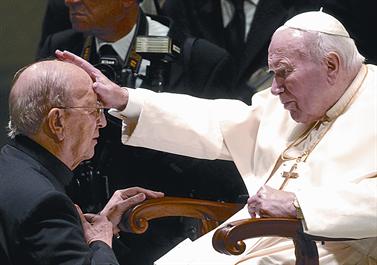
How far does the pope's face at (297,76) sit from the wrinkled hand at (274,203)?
36cm

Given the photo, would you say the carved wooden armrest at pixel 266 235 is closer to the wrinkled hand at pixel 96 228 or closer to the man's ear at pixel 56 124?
the wrinkled hand at pixel 96 228

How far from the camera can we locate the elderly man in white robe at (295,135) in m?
3.40

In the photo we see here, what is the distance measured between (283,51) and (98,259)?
0.96 m

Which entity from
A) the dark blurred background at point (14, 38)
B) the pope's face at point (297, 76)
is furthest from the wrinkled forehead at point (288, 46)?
the dark blurred background at point (14, 38)

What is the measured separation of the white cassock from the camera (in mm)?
3383

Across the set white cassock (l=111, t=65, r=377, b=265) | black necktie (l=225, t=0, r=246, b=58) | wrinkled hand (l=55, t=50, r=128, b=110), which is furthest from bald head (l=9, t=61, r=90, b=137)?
black necktie (l=225, t=0, r=246, b=58)

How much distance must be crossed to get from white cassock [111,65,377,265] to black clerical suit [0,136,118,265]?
0.70m

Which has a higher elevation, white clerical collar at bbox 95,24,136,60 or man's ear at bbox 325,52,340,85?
man's ear at bbox 325,52,340,85

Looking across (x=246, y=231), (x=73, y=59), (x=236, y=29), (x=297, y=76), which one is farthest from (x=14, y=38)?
(x=246, y=231)

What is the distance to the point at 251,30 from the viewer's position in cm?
515

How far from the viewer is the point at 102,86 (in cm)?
362

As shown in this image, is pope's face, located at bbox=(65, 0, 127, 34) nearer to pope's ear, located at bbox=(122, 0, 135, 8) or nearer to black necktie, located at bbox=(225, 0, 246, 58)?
pope's ear, located at bbox=(122, 0, 135, 8)

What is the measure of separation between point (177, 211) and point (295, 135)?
48 centimetres

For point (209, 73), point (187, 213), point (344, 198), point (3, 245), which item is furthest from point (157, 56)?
point (3, 245)
